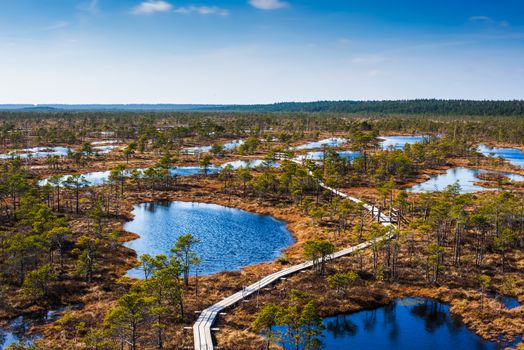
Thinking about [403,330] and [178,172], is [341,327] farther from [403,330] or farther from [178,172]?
[178,172]

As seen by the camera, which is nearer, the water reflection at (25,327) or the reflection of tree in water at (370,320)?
the water reflection at (25,327)

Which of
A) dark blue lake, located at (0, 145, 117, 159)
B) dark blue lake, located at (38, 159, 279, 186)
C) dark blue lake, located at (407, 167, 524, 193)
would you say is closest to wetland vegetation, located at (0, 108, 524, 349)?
dark blue lake, located at (407, 167, 524, 193)

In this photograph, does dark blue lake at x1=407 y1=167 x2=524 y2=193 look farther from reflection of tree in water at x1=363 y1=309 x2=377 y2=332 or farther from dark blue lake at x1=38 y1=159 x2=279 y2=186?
reflection of tree in water at x1=363 y1=309 x2=377 y2=332

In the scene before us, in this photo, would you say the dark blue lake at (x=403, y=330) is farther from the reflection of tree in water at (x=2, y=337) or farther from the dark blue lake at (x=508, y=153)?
the dark blue lake at (x=508, y=153)

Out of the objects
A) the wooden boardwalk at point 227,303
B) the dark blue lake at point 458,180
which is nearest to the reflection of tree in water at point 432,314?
the wooden boardwalk at point 227,303

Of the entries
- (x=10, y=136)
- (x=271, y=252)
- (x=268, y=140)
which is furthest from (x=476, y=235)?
(x=10, y=136)

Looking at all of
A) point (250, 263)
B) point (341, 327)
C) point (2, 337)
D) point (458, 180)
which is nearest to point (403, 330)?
point (341, 327)

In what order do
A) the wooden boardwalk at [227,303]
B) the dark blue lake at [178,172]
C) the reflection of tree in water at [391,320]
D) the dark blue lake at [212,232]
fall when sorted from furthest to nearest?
the dark blue lake at [178,172] < the dark blue lake at [212,232] < the reflection of tree in water at [391,320] < the wooden boardwalk at [227,303]
